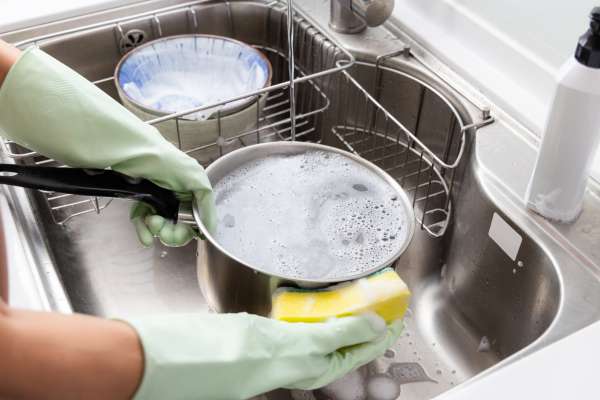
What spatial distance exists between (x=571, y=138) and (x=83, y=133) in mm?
568

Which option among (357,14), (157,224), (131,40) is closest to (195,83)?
(131,40)

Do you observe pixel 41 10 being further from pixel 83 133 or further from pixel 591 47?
pixel 591 47

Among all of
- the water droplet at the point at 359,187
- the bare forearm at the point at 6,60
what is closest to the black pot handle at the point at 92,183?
the bare forearm at the point at 6,60

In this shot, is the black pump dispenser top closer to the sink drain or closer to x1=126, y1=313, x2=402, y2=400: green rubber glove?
x1=126, y1=313, x2=402, y2=400: green rubber glove

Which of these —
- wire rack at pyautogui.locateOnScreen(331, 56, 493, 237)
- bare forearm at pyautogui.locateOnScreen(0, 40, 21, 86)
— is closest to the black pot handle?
bare forearm at pyautogui.locateOnScreen(0, 40, 21, 86)

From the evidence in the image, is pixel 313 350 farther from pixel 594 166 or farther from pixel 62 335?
pixel 594 166

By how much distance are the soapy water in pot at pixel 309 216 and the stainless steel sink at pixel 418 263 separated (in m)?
0.17

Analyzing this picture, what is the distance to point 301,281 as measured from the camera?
0.68 m

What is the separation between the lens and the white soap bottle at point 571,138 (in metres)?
0.70

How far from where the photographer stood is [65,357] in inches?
21.3

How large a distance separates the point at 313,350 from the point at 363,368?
0.26m

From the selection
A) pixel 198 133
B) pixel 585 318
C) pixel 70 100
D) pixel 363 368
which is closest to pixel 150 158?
pixel 70 100

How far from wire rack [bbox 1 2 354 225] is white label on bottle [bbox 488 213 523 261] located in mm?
323

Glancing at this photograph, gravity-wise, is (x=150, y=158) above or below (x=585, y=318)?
above
